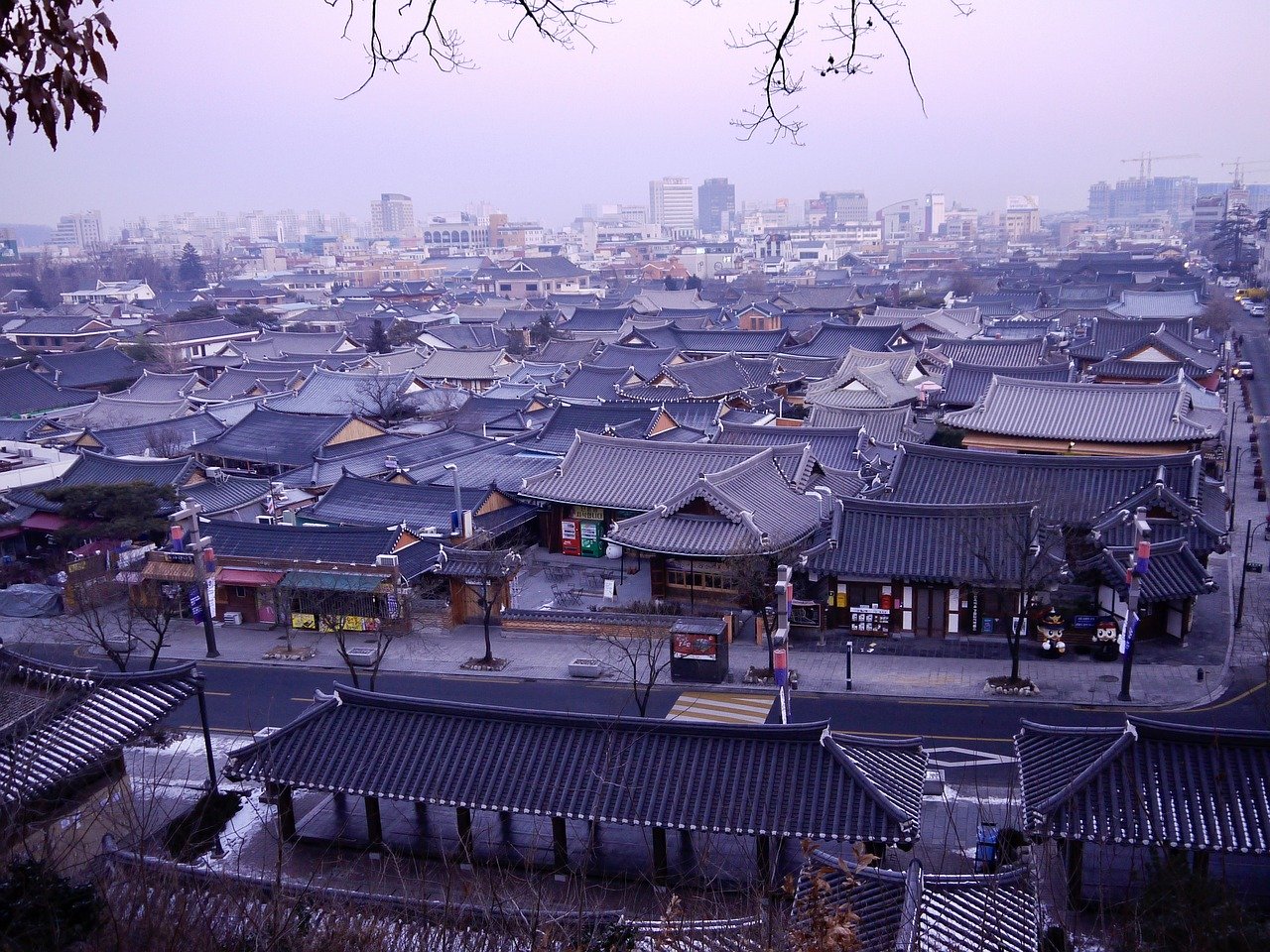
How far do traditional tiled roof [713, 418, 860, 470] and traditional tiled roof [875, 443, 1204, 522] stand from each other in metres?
5.10

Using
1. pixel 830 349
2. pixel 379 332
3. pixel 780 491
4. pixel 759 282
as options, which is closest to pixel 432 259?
pixel 759 282

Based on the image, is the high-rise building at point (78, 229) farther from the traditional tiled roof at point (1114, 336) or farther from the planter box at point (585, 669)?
the planter box at point (585, 669)

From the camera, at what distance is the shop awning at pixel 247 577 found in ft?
77.3

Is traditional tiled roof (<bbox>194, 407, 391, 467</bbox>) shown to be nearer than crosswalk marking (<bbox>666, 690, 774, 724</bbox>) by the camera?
No

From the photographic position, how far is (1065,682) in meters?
18.8

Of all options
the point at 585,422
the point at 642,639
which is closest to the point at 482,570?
the point at 642,639

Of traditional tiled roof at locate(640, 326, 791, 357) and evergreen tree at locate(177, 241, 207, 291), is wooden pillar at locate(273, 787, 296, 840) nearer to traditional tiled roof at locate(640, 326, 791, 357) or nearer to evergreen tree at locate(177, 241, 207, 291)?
traditional tiled roof at locate(640, 326, 791, 357)

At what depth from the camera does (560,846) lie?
41.0 ft

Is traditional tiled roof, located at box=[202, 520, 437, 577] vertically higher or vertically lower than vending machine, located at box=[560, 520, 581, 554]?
higher

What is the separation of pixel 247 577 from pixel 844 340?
36529 millimetres

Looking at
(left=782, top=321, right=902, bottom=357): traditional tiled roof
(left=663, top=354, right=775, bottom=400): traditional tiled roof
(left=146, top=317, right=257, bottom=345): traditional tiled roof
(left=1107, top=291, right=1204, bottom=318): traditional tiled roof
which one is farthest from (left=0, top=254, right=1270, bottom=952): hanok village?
(left=146, top=317, right=257, bottom=345): traditional tiled roof

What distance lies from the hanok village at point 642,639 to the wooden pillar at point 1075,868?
0.04m

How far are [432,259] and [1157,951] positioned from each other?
139 meters

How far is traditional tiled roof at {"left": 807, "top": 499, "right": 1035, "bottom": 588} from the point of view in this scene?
20234mm
